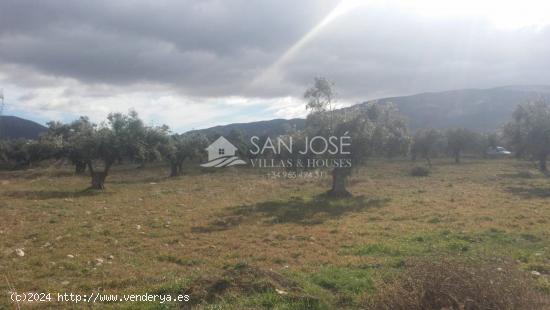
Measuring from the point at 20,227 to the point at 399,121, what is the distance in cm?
2781

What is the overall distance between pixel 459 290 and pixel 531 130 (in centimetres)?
4113

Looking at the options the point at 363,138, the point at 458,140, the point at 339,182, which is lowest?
the point at 339,182

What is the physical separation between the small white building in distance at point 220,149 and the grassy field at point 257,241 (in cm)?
3787

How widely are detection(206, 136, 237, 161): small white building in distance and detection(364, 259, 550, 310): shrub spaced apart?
2281 inches

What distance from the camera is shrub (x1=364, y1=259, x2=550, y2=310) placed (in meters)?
6.03

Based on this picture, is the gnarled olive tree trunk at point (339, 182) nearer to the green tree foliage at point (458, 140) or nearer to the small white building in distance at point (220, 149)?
the small white building in distance at point (220, 149)

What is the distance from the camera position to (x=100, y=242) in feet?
47.9

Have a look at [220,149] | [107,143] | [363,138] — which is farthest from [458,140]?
[107,143]

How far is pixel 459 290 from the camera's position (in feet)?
20.4

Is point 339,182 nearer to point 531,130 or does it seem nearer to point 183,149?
point 531,130

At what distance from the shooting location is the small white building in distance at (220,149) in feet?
220

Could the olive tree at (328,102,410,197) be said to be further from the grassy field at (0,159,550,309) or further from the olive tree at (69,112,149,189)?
the olive tree at (69,112,149,189)

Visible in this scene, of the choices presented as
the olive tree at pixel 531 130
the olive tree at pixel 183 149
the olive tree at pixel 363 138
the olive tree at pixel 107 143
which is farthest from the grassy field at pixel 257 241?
the olive tree at pixel 183 149

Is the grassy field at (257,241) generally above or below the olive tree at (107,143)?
below
